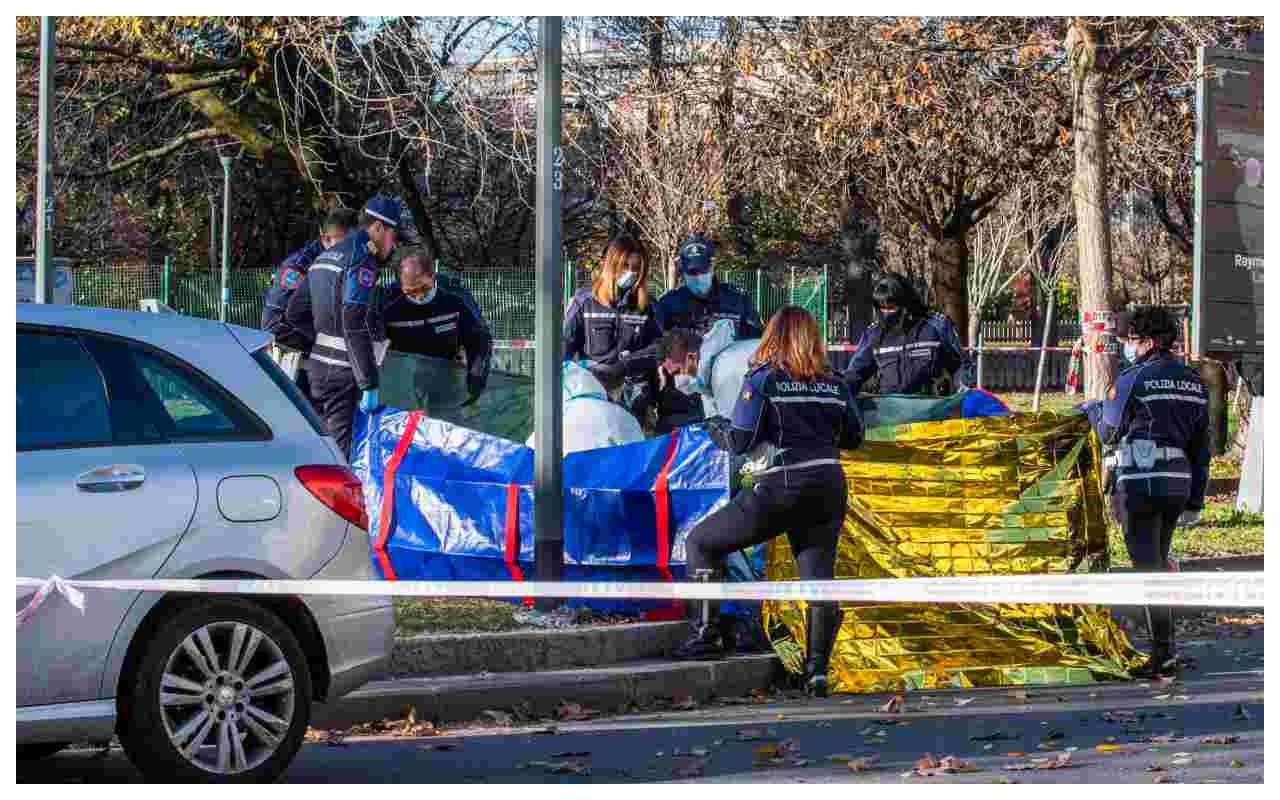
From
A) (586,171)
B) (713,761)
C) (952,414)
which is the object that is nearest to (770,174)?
(586,171)

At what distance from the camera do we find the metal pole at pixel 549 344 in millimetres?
9258

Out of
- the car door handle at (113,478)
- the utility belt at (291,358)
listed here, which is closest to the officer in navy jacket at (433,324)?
the utility belt at (291,358)

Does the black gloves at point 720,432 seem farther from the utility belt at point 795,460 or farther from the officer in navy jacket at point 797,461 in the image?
the utility belt at point 795,460

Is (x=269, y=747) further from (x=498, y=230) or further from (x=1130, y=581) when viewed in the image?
(x=498, y=230)

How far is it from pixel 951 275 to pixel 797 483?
26.2 metres

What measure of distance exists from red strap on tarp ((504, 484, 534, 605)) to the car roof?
3.29 meters

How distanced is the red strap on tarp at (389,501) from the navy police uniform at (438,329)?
2.68 feet

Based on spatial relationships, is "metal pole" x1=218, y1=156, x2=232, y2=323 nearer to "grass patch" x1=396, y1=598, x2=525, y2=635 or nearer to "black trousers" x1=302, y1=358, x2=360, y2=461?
"black trousers" x1=302, y1=358, x2=360, y2=461

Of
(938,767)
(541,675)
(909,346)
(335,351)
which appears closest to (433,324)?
(335,351)

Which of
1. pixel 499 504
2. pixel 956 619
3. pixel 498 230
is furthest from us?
pixel 498 230

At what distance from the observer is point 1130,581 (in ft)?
22.0

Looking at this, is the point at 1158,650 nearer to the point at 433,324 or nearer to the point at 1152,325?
the point at 1152,325
